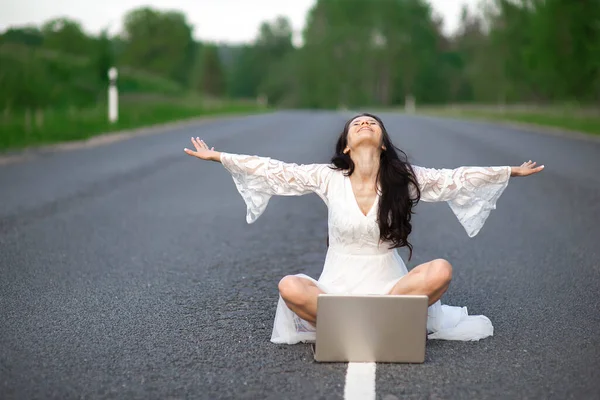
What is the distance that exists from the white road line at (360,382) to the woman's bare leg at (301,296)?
0.35 metres

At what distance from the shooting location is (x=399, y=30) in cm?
9638

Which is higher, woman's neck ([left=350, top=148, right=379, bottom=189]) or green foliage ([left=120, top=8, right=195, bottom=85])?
green foliage ([left=120, top=8, right=195, bottom=85])

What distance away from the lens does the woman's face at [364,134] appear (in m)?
4.25

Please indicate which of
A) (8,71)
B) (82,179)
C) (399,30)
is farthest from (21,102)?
(399,30)

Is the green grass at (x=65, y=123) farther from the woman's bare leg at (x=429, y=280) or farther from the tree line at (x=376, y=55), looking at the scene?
the woman's bare leg at (x=429, y=280)

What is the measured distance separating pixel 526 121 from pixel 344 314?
31.0m

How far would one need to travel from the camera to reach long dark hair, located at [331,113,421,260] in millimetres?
4223

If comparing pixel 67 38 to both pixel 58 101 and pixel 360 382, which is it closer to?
pixel 58 101

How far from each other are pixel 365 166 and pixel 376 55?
92.6 metres

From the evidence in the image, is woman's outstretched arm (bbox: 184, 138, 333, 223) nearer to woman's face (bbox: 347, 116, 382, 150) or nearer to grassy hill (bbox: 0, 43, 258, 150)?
woman's face (bbox: 347, 116, 382, 150)

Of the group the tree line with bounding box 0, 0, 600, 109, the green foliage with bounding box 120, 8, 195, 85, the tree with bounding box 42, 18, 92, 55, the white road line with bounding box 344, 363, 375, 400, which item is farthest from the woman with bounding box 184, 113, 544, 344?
the green foliage with bounding box 120, 8, 195, 85

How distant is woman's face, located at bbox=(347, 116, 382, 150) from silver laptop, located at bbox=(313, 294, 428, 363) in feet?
3.03

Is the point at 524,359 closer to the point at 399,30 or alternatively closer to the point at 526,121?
the point at 526,121

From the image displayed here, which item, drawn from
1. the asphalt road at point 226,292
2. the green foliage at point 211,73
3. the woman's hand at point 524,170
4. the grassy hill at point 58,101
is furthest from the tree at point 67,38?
the woman's hand at point 524,170
